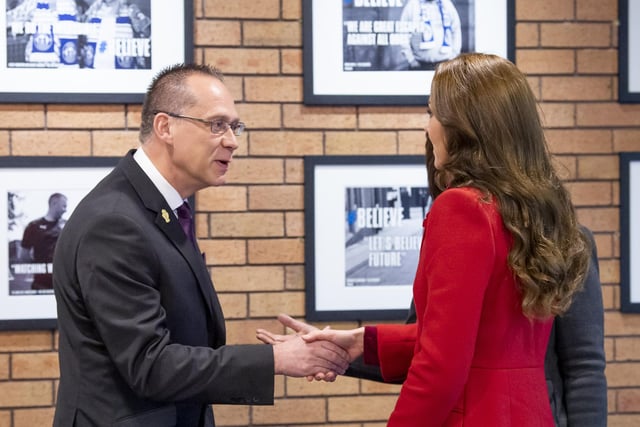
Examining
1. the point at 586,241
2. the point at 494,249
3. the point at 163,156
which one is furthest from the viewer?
the point at 163,156

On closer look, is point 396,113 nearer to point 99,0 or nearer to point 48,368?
point 99,0

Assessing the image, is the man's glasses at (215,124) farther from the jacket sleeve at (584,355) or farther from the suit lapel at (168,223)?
the jacket sleeve at (584,355)

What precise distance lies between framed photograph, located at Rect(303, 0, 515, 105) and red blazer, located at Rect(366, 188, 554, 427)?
129 centimetres

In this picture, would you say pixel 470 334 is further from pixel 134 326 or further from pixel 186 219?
pixel 186 219

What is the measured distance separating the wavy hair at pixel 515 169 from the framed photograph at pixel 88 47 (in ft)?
4.38

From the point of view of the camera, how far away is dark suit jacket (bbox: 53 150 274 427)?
1.71 meters

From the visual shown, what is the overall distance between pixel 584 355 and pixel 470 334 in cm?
37

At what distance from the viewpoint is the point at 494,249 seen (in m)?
1.49

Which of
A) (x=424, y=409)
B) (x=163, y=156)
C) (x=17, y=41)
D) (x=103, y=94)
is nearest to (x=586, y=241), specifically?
(x=424, y=409)

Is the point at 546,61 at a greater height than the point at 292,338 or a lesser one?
greater

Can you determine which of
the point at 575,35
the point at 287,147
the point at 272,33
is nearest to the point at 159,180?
the point at 287,147

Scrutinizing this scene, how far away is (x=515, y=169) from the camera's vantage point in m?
1.56

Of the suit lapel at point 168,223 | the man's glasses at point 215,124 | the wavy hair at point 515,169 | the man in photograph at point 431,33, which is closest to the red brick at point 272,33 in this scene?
the man in photograph at point 431,33

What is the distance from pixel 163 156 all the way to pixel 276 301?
35.7 inches
